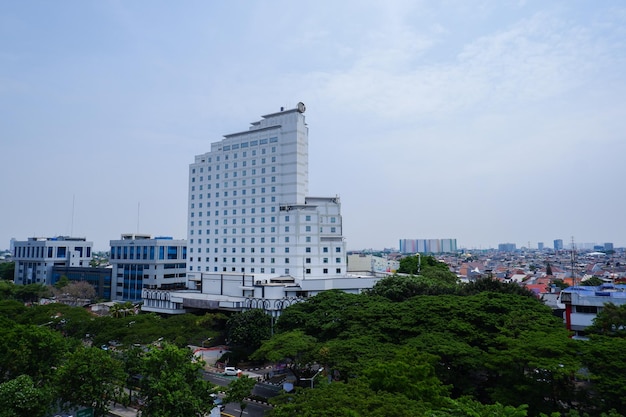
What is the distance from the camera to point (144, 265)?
3590 inches

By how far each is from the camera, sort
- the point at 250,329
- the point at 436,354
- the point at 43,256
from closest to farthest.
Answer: the point at 436,354 → the point at 250,329 → the point at 43,256

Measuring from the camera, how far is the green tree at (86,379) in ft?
93.7

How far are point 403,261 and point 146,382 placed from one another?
82.6 meters

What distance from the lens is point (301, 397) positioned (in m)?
22.6

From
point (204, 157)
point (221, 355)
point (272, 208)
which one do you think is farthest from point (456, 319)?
point (204, 157)

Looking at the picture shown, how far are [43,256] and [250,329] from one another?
82584 millimetres

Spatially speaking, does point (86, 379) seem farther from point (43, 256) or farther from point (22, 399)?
point (43, 256)

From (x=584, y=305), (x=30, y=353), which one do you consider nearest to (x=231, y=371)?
(x=30, y=353)

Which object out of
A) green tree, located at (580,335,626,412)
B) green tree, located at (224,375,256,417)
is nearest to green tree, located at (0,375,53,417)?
green tree, located at (224,375,256,417)

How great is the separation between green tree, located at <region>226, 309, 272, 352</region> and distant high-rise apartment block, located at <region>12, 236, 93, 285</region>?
7682 centimetres

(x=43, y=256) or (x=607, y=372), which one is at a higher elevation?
(x=43, y=256)

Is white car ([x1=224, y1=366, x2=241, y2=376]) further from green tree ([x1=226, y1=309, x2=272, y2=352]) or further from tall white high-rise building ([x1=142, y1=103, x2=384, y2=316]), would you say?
tall white high-rise building ([x1=142, y1=103, x2=384, y2=316])

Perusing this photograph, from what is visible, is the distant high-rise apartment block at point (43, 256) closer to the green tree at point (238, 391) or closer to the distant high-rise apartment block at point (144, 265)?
the distant high-rise apartment block at point (144, 265)

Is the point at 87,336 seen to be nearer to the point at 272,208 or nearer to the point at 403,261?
the point at 272,208
